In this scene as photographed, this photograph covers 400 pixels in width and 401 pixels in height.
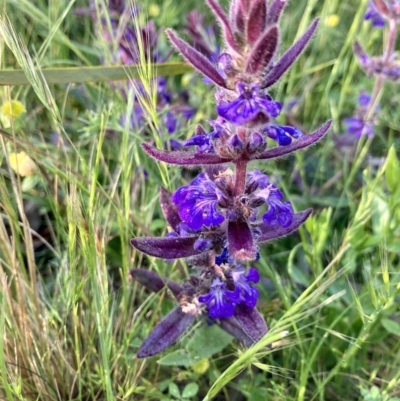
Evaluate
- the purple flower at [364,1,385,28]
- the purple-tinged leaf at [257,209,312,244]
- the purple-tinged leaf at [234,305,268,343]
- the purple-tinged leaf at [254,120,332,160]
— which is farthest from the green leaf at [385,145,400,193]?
the purple flower at [364,1,385,28]

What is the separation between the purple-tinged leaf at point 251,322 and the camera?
1395 mm

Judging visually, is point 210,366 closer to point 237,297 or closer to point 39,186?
point 237,297

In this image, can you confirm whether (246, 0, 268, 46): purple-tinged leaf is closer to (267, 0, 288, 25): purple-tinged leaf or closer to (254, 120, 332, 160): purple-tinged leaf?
(267, 0, 288, 25): purple-tinged leaf

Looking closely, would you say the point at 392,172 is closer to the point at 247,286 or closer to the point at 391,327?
the point at 391,327

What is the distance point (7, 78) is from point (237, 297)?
917mm

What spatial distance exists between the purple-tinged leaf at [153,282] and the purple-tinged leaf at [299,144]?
1.74ft

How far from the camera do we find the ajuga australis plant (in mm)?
1163

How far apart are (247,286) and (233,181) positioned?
0.30 metres

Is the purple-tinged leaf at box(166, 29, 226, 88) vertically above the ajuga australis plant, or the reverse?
the purple-tinged leaf at box(166, 29, 226, 88)

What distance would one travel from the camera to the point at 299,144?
1.25 m

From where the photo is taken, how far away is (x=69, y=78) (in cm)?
168

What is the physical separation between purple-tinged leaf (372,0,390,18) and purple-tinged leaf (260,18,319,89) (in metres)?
1.33

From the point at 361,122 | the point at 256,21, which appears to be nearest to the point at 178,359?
the point at 256,21

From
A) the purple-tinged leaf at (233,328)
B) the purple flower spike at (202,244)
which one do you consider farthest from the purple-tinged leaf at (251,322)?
the purple flower spike at (202,244)
